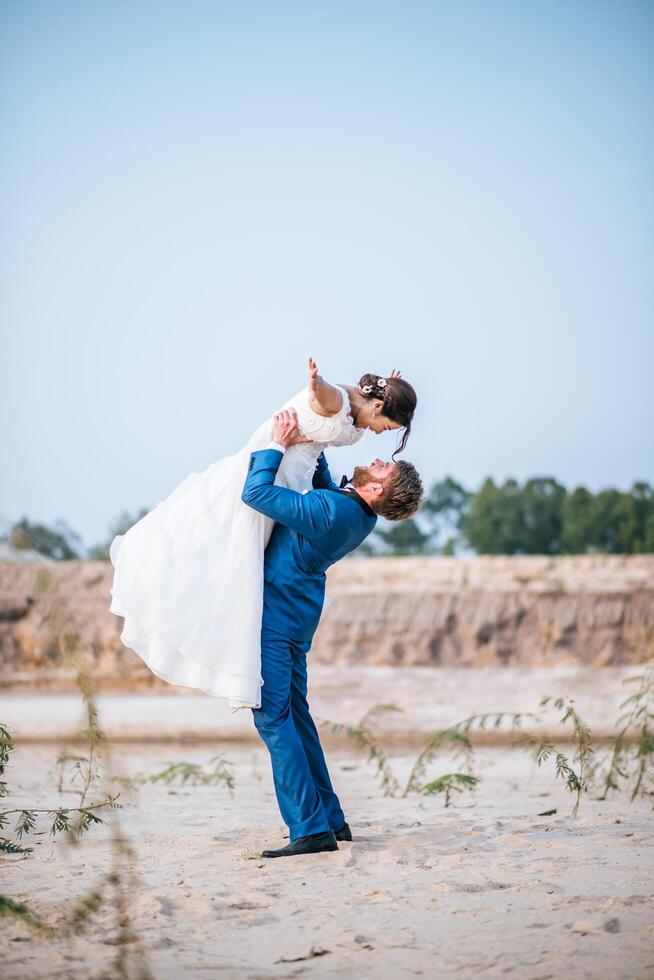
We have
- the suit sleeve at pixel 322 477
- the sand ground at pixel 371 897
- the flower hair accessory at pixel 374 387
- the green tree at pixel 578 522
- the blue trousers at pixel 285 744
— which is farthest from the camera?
the green tree at pixel 578 522

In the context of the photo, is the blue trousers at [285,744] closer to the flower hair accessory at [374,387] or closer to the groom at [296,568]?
the groom at [296,568]

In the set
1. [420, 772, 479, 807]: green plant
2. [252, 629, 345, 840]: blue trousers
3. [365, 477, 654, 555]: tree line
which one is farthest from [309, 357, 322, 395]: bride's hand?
[365, 477, 654, 555]: tree line

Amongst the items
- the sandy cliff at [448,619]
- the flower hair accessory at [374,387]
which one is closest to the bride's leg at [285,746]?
the flower hair accessory at [374,387]

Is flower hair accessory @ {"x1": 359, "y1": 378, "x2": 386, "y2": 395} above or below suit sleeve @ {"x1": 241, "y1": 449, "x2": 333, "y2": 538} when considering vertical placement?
above

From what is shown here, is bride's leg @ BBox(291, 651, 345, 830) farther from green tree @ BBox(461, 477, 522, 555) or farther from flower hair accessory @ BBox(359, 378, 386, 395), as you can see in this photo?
green tree @ BBox(461, 477, 522, 555)

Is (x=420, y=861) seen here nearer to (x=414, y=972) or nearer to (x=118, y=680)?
(x=414, y=972)

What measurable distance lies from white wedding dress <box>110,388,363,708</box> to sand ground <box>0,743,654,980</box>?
841mm

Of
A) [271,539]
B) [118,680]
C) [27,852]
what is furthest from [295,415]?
[118,680]

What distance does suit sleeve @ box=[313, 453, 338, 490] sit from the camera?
5.14 m

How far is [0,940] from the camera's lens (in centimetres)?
339

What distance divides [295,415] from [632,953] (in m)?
2.64

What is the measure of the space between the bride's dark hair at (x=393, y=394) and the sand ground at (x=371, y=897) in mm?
2038

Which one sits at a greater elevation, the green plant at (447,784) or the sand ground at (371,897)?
the sand ground at (371,897)

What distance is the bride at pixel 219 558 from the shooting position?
4566mm
